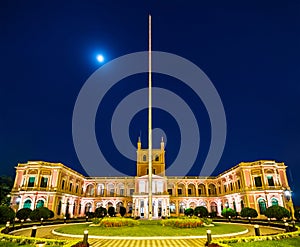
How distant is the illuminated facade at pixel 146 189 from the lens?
38688 mm

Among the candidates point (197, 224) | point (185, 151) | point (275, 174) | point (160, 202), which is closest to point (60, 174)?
point (160, 202)

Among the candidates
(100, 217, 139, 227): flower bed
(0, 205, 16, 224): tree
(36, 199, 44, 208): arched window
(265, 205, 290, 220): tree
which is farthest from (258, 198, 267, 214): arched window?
→ (36, 199, 44, 208): arched window

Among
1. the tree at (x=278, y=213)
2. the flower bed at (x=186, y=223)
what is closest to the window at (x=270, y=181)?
the tree at (x=278, y=213)

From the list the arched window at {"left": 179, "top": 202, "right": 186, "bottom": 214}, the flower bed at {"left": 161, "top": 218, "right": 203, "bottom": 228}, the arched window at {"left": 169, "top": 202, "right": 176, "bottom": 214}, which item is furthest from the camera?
the arched window at {"left": 179, "top": 202, "right": 186, "bottom": 214}

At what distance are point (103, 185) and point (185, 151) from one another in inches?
1429

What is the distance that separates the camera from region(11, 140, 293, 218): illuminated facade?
127ft

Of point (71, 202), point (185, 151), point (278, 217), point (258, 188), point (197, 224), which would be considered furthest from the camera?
point (185, 151)

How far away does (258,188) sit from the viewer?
38.9 metres

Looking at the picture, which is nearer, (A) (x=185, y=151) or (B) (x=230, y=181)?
(B) (x=230, y=181)

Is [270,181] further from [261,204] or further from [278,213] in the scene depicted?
[278,213]

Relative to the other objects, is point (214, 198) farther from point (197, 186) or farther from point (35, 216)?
point (35, 216)

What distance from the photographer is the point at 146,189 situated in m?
49.8

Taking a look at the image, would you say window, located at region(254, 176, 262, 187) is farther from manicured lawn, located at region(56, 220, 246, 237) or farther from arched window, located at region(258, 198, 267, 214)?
manicured lawn, located at region(56, 220, 246, 237)

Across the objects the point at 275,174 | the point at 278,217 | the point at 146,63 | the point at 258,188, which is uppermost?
the point at 146,63
